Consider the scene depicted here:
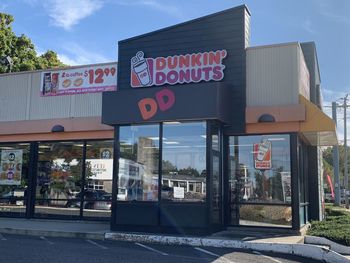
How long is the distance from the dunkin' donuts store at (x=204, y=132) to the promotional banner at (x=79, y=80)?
89mm

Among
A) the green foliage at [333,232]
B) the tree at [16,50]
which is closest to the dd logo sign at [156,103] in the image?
Answer: the green foliage at [333,232]

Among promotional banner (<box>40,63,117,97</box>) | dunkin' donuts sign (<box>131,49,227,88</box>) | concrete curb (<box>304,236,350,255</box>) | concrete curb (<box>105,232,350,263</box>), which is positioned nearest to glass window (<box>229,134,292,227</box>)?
concrete curb (<box>304,236,350,255</box>)

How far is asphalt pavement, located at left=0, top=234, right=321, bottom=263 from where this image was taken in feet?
33.4

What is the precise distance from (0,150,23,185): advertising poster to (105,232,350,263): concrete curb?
265 inches

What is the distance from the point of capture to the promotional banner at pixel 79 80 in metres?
17.1

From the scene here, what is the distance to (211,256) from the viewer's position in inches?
422

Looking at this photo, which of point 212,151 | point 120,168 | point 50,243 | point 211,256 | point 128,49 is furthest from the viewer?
point 128,49

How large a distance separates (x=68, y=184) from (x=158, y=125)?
203 inches

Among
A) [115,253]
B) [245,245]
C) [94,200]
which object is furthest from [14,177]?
[245,245]

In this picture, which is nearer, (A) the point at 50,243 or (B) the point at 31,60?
(A) the point at 50,243

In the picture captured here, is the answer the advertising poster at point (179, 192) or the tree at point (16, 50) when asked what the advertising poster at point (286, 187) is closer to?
the advertising poster at point (179, 192)

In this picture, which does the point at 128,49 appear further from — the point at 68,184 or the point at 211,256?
the point at 211,256

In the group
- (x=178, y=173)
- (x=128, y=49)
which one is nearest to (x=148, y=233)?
(x=178, y=173)

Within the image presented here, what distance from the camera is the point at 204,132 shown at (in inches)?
539
